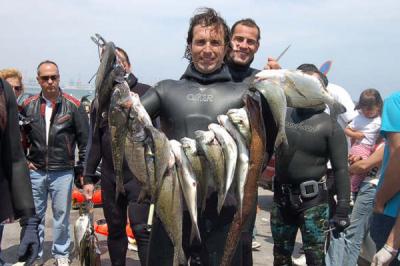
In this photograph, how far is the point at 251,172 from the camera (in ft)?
8.66

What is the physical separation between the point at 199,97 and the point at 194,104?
6 cm

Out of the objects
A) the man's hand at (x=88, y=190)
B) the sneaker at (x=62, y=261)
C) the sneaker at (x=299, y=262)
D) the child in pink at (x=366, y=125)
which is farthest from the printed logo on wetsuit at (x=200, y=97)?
the sneaker at (x=299, y=262)

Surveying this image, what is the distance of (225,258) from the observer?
108 inches

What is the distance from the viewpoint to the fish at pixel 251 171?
260cm

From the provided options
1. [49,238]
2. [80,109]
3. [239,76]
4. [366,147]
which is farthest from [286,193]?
[49,238]

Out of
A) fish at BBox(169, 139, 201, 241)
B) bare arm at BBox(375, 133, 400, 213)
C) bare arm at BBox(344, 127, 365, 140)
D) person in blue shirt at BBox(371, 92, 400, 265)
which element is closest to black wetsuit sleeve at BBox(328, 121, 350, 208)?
person in blue shirt at BBox(371, 92, 400, 265)

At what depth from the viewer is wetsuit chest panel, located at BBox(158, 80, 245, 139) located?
9.48ft

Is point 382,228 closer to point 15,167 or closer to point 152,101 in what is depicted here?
point 152,101

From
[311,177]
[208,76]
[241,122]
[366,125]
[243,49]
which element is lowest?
[311,177]

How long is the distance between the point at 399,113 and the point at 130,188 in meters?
2.70

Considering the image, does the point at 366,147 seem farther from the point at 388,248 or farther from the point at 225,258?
the point at 225,258

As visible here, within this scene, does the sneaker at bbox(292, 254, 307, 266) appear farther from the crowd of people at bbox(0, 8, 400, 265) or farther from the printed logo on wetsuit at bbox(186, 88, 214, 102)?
the printed logo on wetsuit at bbox(186, 88, 214, 102)

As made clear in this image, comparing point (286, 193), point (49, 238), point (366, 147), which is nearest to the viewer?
point (286, 193)

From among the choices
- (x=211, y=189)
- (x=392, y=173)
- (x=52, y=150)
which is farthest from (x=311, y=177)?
(x=52, y=150)
